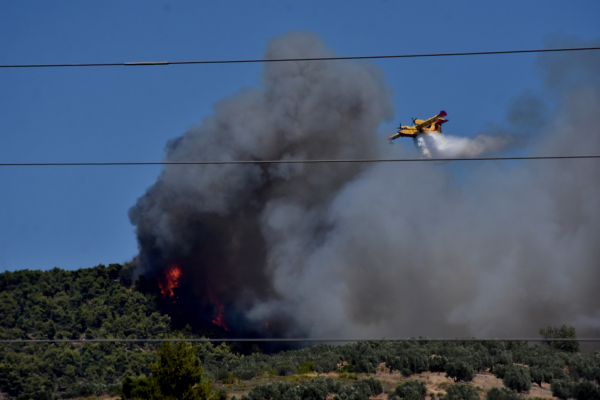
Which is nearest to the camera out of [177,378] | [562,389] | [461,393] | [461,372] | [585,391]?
[177,378]

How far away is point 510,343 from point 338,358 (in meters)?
15.2

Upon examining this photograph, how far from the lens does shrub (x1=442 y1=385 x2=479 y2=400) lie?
32.5 metres

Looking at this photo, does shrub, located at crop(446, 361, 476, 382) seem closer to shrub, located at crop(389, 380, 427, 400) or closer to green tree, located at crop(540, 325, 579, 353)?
shrub, located at crop(389, 380, 427, 400)

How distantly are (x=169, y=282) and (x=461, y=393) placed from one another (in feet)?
243

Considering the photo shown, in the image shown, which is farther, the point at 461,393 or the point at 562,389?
the point at 562,389

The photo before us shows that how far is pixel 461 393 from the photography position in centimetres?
3316

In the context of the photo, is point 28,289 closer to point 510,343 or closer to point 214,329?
point 214,329

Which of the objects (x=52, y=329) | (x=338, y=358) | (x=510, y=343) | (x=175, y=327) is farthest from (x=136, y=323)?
(x=510, y=343)

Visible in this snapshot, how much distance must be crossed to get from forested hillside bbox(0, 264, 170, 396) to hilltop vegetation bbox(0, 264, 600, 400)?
15 centimetres

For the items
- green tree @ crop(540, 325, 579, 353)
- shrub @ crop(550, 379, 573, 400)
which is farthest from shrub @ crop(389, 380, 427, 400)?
green tree @ crop(540, 325, 579, 353)

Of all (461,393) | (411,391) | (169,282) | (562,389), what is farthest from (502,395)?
(169,282)

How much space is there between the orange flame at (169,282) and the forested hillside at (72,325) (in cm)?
281

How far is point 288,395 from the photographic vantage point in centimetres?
3466

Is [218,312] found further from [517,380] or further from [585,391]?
[585,391]
